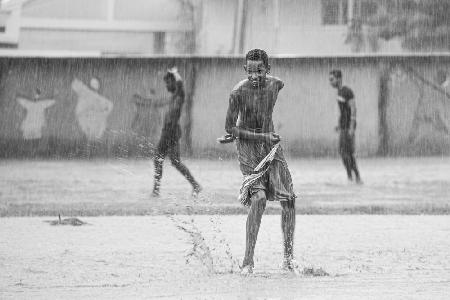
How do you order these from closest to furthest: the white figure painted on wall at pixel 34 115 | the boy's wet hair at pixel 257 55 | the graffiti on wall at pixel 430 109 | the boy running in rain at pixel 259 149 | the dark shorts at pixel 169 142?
the boy's wet hair at pixel 257 55
the boy running in rain at pixel 259 149
the dark shorts at pixel 169 142
the graffiti on wall at pixel 430 109
the white figure painted on wall at pixel 34 115

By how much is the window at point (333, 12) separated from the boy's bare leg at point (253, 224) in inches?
892

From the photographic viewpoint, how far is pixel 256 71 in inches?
281

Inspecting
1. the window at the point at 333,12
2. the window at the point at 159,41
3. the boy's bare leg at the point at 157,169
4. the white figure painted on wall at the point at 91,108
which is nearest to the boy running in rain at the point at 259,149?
the boy's bare leg at the point at 157,169

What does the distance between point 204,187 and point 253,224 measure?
8452 millimetres

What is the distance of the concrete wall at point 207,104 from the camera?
2384 centimetres

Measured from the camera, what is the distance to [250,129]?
733 cm

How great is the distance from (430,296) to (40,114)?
19.0 m

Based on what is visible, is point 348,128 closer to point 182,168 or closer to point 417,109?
point 182,168

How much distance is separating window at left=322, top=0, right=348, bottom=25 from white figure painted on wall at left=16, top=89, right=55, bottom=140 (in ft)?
29.2

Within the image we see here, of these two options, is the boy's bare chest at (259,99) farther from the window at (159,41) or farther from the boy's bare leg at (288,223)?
the window at (159,41)

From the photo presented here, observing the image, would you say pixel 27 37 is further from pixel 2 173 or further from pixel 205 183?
pixel 205 183

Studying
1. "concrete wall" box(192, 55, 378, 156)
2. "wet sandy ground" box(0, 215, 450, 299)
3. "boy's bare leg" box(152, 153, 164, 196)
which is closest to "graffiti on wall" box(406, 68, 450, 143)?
"concrete wall" box(192, 55, 378, 156)

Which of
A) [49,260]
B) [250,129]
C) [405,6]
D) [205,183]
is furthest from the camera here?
[405,6]

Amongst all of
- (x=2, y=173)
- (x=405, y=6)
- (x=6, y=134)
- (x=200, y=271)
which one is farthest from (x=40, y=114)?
(x=200, y=271)
